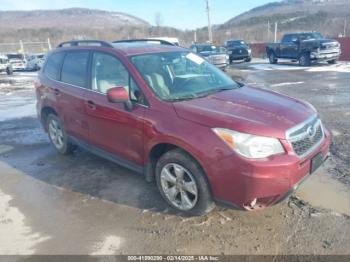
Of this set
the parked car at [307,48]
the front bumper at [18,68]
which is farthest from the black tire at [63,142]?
the front bumper at [18,68]

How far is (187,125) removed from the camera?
3424 millimetres

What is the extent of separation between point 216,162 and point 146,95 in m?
1.16

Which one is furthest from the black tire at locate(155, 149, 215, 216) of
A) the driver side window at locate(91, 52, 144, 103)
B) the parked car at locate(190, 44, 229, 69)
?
the parked car at locate(190, 44, 229, 69)

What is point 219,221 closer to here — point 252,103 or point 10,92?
point 252,103

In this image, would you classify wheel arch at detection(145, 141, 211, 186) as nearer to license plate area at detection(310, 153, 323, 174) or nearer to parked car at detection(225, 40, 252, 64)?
license plate area at detection(310, 153, 323, 174)

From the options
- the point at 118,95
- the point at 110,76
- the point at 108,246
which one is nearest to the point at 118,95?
the point at 118,95

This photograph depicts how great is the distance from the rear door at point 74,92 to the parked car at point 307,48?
669 inches

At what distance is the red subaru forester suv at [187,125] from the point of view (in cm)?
316

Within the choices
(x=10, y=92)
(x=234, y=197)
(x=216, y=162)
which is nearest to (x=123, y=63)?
(x=216, y=162)

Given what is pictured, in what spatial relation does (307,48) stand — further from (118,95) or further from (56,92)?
(118,95)

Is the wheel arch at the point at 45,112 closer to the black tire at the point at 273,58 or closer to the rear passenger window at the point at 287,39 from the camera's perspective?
the rear passenger window at the point at 287,39

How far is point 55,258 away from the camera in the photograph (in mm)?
3217

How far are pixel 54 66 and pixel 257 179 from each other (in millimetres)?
4062

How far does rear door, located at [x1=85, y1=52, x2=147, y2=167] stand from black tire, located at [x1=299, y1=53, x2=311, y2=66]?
1778 centimetres
